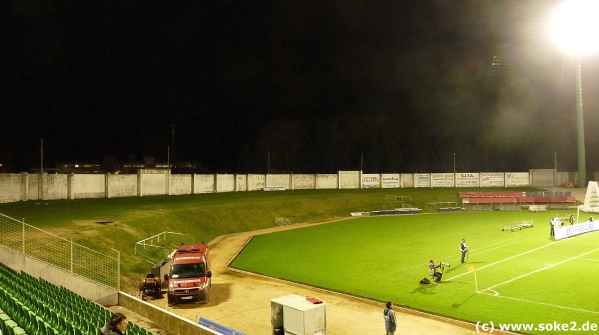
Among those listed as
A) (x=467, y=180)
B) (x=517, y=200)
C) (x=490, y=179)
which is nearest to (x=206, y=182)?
(x=517, y=200)

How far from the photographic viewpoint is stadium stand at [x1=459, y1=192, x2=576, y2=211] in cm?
5806

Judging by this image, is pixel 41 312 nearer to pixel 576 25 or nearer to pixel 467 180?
pixel 576 25

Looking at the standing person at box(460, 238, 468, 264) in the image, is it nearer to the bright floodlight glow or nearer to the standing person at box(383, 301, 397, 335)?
the standing person at box(383, 301, 397, 335)

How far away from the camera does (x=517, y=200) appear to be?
59.8 m

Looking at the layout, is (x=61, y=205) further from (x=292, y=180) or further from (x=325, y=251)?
(x=292, y=180)

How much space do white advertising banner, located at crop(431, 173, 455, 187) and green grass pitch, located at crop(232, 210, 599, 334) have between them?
29.1m

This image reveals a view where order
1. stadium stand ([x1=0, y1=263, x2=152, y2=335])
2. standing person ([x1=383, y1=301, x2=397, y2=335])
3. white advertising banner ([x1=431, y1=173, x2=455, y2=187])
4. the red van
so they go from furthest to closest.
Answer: white advertising banner ([x1=431, y1=173, x2=455, y2=187]) → the red van → standing person ([x1=383, y1=301, x2=397, y2=335]) → stadium stand ([x1=0, y1=263, x2=152, y2=335])

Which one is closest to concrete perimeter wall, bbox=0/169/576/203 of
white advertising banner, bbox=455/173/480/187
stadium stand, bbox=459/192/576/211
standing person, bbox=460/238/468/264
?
white advertising banner, bbox=455/173/480/187

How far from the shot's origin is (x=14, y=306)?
424 inches

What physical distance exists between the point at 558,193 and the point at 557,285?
45.3 metres

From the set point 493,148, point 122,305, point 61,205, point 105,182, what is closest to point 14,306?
point 122,305

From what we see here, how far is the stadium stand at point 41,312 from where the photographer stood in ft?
31.0

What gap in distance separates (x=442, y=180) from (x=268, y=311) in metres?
60.8

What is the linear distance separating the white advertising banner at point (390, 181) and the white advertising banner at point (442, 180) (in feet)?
20.4
